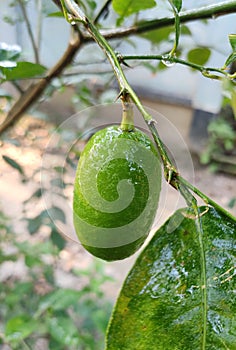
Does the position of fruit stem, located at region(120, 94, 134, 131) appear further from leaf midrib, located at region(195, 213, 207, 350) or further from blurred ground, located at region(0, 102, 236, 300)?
blurred ground, located at region(0, 102, 236, 300)

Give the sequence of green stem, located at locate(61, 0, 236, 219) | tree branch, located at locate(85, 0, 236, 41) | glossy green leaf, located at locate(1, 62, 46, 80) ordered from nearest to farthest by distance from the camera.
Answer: green stem, located at locate(61, 0, 236, 219)
tree branch, located at locate(85, 0, 236, 41)
glossy green leaf, located at locate(1, 62, 46, 80)

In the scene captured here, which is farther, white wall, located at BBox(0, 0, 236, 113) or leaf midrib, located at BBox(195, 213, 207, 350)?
white wall, located at BBox(0, 0, 236, 113)

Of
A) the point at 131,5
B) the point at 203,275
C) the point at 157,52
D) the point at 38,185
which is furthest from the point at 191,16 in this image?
the point at 38,185

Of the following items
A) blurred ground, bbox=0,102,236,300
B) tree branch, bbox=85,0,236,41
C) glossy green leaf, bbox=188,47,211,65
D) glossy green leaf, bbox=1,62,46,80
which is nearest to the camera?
tree branch, bbox=85,0,236,41

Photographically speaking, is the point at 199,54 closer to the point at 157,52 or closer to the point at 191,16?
the point at 157,52

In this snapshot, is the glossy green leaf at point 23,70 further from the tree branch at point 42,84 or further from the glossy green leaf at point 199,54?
the glossy green leaf at point 199,54

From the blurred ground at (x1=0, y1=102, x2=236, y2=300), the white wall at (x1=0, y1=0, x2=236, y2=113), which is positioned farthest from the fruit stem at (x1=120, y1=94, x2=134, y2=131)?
the blurred ground at (x1=0, y1=102, x2=236, y2=300)
